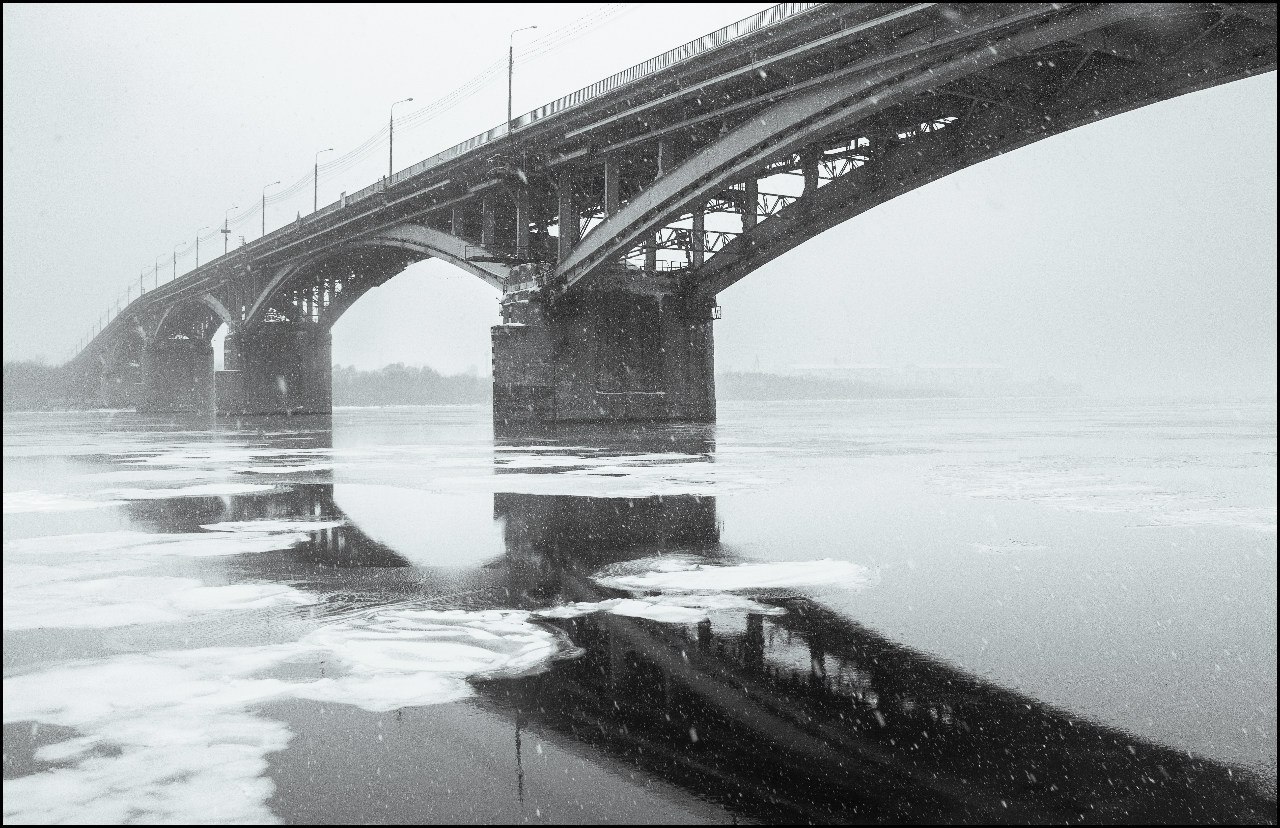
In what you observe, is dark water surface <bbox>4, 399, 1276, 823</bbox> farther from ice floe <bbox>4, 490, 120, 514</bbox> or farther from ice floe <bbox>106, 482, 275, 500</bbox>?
ice floe <bbox>106, 482, 275, 500</bbox>

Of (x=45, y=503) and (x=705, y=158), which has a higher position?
(x=705, y=158)

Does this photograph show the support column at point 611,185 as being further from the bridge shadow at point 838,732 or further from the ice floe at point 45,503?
the bridge shadow at point 838,732

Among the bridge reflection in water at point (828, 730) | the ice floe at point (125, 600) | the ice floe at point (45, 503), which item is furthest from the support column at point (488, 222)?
the bridge reflection in water at point (828, 730)

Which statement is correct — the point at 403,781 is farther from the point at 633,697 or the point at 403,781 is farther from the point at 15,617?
the point at 15,617

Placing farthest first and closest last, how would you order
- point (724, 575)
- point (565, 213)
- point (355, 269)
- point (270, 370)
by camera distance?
1. point (270, 370)
2. point (355, 269)
3. point (565, 213)
4. point (724, 575)

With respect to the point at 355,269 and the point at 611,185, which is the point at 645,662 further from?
the point at 355,269

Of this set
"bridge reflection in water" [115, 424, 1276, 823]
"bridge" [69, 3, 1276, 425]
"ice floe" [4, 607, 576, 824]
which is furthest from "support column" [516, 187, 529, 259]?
"ice floe" [4, 607, 576, 824]

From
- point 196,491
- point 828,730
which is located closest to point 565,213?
point 196,491
